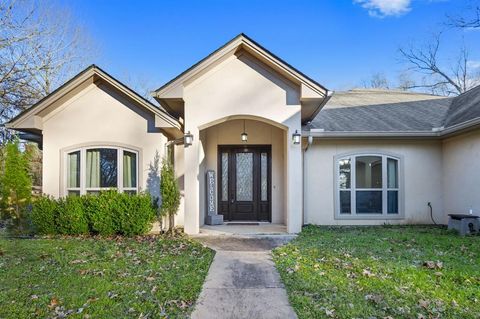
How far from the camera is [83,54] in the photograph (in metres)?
23.0

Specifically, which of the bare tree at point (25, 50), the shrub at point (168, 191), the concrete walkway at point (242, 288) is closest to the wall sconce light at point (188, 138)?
the shrub at point (168, 191)

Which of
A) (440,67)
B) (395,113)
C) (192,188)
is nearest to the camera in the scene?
(192,188)

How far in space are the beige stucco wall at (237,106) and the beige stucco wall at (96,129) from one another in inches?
49.5

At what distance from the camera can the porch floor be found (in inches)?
352

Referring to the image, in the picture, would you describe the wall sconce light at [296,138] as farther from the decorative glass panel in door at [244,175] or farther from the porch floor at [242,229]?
the decorative glass panel in door at [244,175]

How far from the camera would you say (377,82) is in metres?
31.9

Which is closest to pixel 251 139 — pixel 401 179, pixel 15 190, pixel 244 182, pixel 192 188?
pixel 244 182

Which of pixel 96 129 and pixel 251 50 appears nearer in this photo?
pixel 251 50

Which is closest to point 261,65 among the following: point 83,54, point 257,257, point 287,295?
point 257,257

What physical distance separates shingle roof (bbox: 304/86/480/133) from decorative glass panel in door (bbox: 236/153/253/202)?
235 cm

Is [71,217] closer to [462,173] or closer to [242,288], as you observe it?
[242,288]

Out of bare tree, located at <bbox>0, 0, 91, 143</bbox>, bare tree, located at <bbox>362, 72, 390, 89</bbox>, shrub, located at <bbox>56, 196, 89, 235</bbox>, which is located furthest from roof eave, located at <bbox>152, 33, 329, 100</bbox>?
bare tree, located at <bbox>362, 72, 390, 89</bbox>

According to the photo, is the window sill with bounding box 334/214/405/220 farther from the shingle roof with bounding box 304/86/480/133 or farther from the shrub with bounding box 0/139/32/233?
the shrub with bounding box 0/139/32/233

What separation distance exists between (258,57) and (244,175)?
13.9 ft
